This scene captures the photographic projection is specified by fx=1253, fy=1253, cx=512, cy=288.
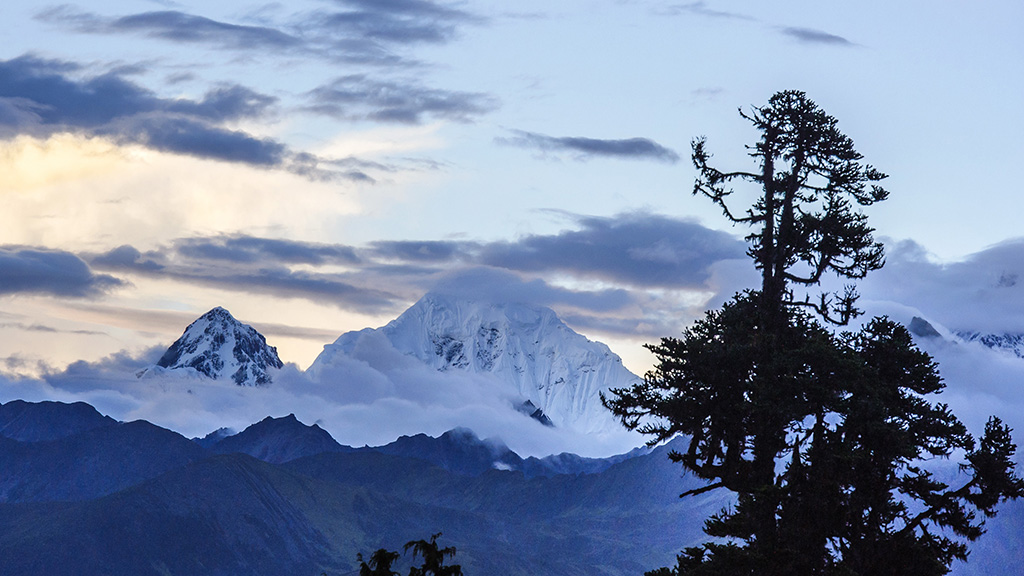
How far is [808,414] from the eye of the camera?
118 feet

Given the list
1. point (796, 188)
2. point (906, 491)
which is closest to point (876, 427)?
point (906, 491)

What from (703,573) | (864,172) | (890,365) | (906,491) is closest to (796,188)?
(864,172)

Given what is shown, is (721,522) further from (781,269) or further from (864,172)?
(864,172)

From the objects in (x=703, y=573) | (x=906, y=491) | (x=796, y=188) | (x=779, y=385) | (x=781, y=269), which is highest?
(x=796, y=188)

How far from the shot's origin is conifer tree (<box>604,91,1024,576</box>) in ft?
116

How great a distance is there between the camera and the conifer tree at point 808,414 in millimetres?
35500

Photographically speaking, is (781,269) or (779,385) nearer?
(779,385)

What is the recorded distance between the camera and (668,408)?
3716cm

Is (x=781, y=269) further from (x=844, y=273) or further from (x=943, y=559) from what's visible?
(x=943, y=559)

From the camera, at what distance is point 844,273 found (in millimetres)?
38312

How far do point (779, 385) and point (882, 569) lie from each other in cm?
627

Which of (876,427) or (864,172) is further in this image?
(864,172)

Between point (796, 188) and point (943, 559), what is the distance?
12007 millimetres

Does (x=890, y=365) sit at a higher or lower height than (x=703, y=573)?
higher
